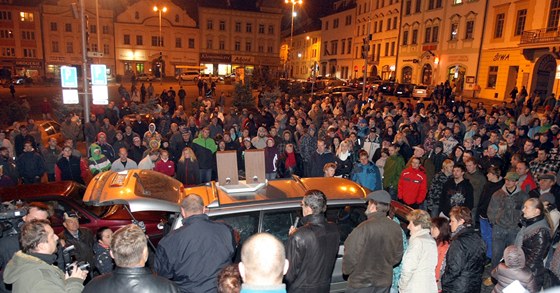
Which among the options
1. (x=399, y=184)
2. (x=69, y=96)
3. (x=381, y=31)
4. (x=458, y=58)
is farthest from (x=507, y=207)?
(x=381, y=31)

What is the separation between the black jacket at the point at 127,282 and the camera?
2.87 meters

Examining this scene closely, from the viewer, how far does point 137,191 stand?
5.17 meters

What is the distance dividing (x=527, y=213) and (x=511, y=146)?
20.6 ft

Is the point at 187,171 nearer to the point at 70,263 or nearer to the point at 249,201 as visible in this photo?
the point at 249,201

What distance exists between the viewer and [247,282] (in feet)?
7.98

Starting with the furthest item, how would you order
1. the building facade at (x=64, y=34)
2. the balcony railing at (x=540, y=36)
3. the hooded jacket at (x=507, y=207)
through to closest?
the building facade at (x=64, y=34), the balcony railing at (x=540, y=36), the hooded jacket at (x=507, y=207)

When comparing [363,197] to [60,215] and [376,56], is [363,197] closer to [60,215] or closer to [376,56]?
[60,215]

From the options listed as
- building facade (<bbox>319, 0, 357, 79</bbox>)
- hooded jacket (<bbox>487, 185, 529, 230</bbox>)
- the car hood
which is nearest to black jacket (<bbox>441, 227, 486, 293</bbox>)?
hooded jacket (<bbox>487, 185, 529, 230</bbox>)

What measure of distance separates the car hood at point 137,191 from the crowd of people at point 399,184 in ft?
2.33

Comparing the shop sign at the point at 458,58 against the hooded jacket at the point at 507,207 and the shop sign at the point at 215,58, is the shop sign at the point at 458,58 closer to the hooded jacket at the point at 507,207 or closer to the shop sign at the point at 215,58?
the hooded jacket at the point at 507,207

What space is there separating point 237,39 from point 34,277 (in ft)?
223

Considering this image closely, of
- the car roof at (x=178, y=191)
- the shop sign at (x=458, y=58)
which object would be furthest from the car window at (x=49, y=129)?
the shop sign at (x=458, y=58)

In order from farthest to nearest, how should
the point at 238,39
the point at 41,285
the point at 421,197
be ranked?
the point at 238,39, the point at 421,197, the point at 41,285

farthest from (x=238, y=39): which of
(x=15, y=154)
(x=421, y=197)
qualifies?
(x=421, y=197)
